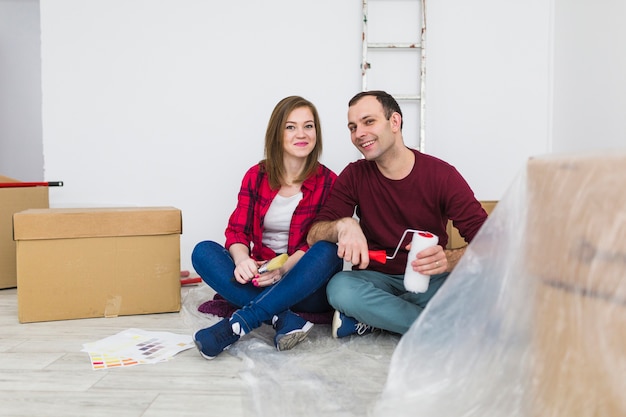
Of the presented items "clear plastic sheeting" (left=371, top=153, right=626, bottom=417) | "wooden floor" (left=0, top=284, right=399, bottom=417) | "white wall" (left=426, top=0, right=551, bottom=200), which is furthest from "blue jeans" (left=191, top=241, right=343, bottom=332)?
"white wall" (left=426, top=0, right=551, bottom=200)

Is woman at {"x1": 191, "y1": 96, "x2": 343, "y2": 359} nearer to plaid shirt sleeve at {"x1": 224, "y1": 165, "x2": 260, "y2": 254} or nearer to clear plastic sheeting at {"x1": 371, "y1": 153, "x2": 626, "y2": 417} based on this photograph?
plaid shirt sleeve at {"x1": 224, "y1": 165, "x2": 260, "y2": 254}

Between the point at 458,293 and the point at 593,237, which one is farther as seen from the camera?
the point at 458,293

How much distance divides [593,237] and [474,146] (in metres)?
1.97

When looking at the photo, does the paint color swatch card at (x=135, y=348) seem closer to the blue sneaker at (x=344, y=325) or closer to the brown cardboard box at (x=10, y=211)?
the blue sneaker at (x=344, y=325)

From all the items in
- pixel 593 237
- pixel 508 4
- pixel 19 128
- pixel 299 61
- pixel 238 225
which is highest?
pixel 508 4

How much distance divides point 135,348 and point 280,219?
66 centimetres

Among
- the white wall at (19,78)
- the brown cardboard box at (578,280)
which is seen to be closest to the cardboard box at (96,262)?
the brown cardboard box at (578,280)

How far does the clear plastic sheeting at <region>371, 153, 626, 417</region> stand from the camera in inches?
27.0

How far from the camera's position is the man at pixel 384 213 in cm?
150

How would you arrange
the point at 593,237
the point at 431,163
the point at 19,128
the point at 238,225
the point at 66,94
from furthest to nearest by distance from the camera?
1. the point at 19,128
2. the point at 66,94
3. the point at 238,225
4. the point at 431,163
5. the point at 593,237

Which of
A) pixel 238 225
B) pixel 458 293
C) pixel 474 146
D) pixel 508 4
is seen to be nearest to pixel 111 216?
pixel 238 225

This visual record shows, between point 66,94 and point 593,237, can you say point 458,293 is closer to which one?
point 593,237

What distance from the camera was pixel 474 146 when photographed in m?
2.58

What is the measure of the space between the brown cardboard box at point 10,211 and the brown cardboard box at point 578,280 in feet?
7.09
